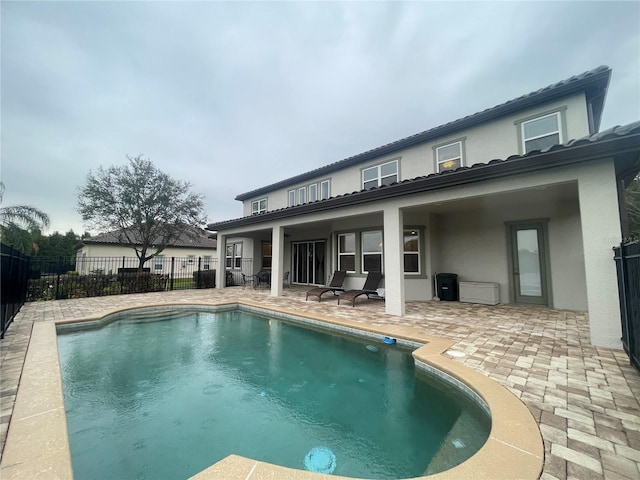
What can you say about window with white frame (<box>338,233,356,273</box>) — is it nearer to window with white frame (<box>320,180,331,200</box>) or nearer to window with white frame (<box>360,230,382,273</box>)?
window with white frame (<box>360,230,382,273</box>)

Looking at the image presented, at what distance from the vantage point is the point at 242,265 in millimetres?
17312

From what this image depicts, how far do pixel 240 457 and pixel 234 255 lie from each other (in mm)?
17096

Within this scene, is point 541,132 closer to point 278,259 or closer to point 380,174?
point 380,174

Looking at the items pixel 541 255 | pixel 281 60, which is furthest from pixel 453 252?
pixel 281 60

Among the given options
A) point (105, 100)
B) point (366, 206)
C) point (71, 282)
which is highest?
point (105, 100)

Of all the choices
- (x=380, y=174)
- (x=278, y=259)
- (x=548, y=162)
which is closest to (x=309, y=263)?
(x=278, y=259)

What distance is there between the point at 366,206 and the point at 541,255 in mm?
5725

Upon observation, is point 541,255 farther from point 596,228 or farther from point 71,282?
point 71,282

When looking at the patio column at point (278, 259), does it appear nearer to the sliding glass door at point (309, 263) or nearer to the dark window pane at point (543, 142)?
the sliding glass door at point (309, 263)

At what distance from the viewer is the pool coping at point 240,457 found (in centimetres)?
188

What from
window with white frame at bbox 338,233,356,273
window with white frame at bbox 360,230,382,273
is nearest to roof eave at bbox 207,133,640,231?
window with white frame at bbox 360,230,382,273

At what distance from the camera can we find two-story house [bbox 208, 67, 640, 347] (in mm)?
4449

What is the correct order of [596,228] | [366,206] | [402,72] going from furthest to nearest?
[402,72] < [366,206] < [596,228]

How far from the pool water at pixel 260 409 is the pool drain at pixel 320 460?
2cm
